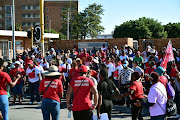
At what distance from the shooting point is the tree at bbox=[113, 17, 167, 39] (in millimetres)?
64438

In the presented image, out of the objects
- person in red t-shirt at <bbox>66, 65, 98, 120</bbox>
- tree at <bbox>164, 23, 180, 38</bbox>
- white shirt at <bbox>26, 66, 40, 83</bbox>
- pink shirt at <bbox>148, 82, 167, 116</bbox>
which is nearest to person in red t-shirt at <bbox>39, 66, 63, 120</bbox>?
person in red t-shirt at <bbox>66, 65, 98, 120</bbox>

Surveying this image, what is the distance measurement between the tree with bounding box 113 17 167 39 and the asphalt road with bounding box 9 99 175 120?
54820 mm

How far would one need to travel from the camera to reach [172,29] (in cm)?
7419

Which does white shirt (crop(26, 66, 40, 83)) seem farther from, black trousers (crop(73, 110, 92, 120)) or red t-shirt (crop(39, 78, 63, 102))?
black trousers (crop(73, 110, 92, 120))

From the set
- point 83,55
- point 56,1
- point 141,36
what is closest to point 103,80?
point 83,55

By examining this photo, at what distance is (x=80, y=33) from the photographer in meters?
66.8

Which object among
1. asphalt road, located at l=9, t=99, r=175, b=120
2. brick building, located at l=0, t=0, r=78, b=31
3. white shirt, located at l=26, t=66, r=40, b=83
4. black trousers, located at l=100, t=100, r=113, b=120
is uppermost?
brick building, located at l=0, t=0, r=78, b=31

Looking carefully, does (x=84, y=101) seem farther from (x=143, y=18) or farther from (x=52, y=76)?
(x=143, y=18)

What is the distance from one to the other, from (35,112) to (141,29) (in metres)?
56.9

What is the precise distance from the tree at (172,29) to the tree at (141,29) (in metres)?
5.84

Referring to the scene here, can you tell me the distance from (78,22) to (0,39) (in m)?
35.7

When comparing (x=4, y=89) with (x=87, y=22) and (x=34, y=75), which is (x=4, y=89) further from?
(x=87, y=22)

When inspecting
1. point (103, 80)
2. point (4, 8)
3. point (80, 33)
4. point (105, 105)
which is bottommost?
point (105, 105)

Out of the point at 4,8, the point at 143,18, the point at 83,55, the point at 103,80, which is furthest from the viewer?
the point at 4,8
